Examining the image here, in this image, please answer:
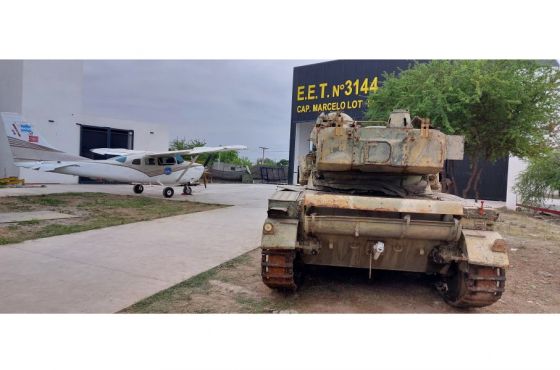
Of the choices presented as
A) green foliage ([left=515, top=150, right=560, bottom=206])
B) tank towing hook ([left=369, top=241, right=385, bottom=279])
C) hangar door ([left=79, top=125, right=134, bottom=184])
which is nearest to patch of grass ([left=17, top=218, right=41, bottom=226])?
tank towing hook ([left=369, top=241, right=385, bottom=279])

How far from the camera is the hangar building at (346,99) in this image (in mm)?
24266

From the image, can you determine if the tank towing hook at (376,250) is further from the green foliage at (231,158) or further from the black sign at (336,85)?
the green foliage at (231,158)

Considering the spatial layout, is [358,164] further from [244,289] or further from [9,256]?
[9,256]

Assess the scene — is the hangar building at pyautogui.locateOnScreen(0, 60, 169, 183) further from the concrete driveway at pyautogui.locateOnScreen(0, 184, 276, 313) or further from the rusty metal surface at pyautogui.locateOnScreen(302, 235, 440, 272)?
the rusty metal surface at pyautogui.locateOnScreen(302, 235, 440, 272)

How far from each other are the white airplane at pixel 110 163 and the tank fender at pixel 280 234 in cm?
1319

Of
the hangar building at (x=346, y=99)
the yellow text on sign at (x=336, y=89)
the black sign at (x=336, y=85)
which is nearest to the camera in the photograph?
the hangar building at (x=346, y=99)

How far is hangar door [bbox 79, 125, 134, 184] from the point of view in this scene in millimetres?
24078

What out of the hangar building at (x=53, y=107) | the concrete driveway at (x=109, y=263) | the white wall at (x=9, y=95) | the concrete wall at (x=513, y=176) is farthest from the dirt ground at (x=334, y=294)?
the white wall at (x=9, y=95)

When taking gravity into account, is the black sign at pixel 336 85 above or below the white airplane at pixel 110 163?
above

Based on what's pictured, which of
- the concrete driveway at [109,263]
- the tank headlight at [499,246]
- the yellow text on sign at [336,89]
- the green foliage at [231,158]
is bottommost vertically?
the concrete driveway at [109,263]

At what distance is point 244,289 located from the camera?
5.32 meters

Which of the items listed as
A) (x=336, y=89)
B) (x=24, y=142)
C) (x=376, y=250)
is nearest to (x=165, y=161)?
(x=24, y=142)

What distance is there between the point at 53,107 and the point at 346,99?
59.0ft

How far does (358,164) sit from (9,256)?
5.93 m
